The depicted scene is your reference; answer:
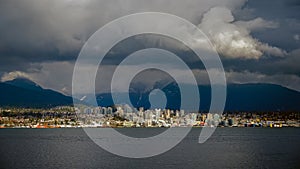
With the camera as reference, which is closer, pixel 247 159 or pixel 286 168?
pixel 286 168

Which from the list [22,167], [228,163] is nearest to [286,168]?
[228,163]

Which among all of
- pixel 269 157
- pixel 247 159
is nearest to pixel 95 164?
pixel 247 159

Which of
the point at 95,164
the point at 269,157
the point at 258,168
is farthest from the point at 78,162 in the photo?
the point at 269,157

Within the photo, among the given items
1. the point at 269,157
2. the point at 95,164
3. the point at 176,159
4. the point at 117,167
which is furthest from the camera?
the point at 269,157

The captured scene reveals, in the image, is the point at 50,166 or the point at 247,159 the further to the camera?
the point at 247,159

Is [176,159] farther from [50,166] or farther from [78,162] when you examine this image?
[50,166]

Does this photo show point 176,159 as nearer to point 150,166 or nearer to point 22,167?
point 150,166

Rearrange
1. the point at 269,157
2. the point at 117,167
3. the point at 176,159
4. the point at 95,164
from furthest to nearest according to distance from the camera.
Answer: the point at 269,157
the point at 176,159
the point at 95,164
the point at 117,167
